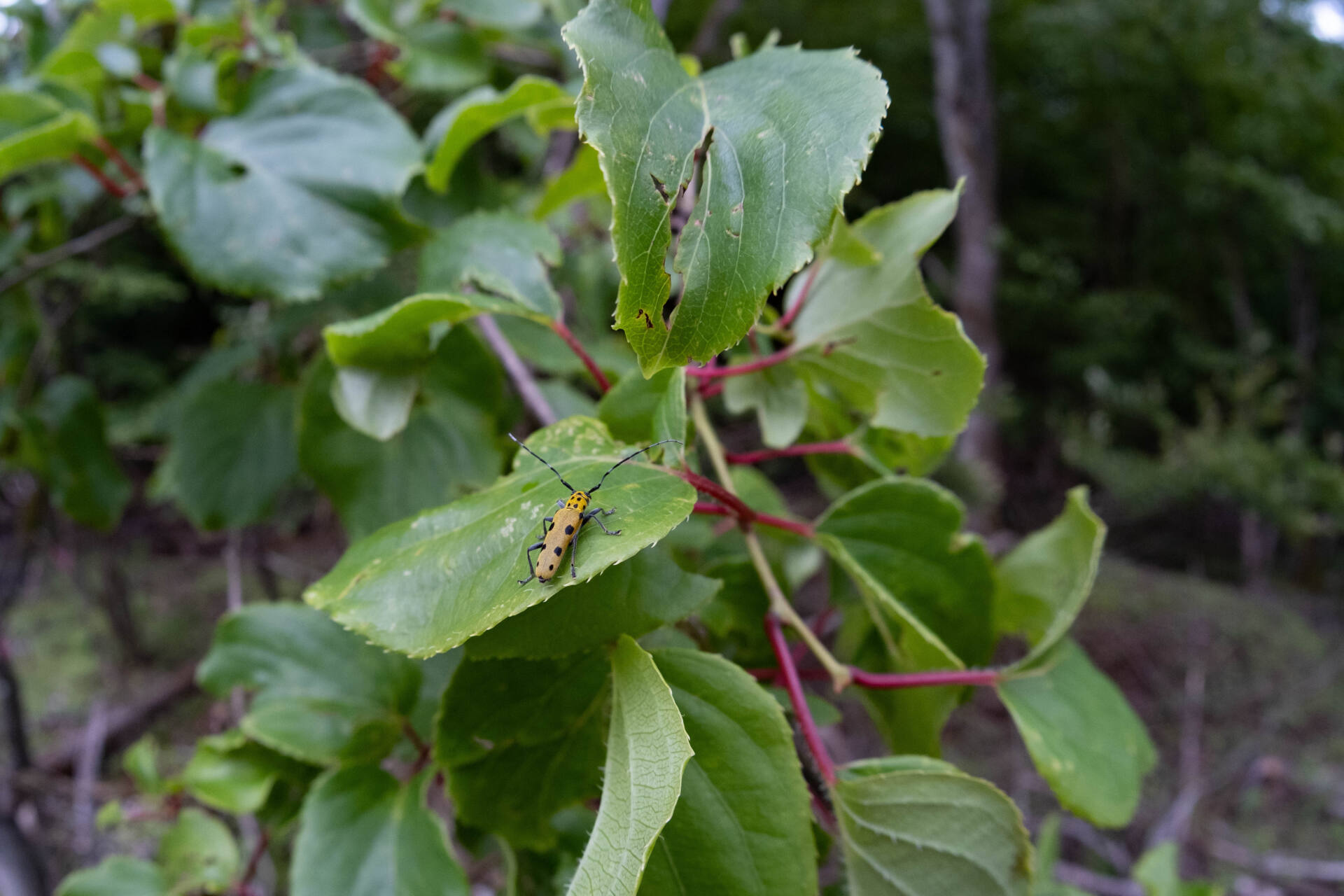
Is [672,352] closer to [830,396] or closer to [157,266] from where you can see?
[830,396]

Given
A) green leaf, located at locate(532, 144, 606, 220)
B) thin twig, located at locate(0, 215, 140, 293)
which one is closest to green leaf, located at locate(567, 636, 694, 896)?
green leaf, located at locate(532, 144, 606, 220)

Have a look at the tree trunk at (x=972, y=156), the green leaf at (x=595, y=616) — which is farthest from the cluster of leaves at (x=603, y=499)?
the tree trunk at (x=972, y=156)

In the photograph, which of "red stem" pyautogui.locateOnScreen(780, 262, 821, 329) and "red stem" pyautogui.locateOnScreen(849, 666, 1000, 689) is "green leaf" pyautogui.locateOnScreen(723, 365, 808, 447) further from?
"red stem" pyautogui.locateOnScreen(849, 666, 1000, 689)

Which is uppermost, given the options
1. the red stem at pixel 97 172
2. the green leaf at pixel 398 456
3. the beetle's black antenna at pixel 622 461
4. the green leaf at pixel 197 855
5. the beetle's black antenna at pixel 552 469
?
the beetle's black antenna at pixel 622 461

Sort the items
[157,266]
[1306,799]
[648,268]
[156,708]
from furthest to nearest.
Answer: [157,266]
[156,708]
[1306,799]
[648,268]

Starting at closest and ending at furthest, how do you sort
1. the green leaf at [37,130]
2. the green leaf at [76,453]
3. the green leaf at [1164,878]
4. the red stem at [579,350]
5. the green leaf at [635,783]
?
the green leaf at [635,783] → the red stem at [579,350] → the green leaf at [37,130] → the green leaf at [1164,878] → the green leaf at [76,453]

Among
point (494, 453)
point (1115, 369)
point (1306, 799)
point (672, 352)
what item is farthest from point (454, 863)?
point (1115, 369)

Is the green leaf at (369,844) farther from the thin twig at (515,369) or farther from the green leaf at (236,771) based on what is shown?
the thin twig at (515,369)
